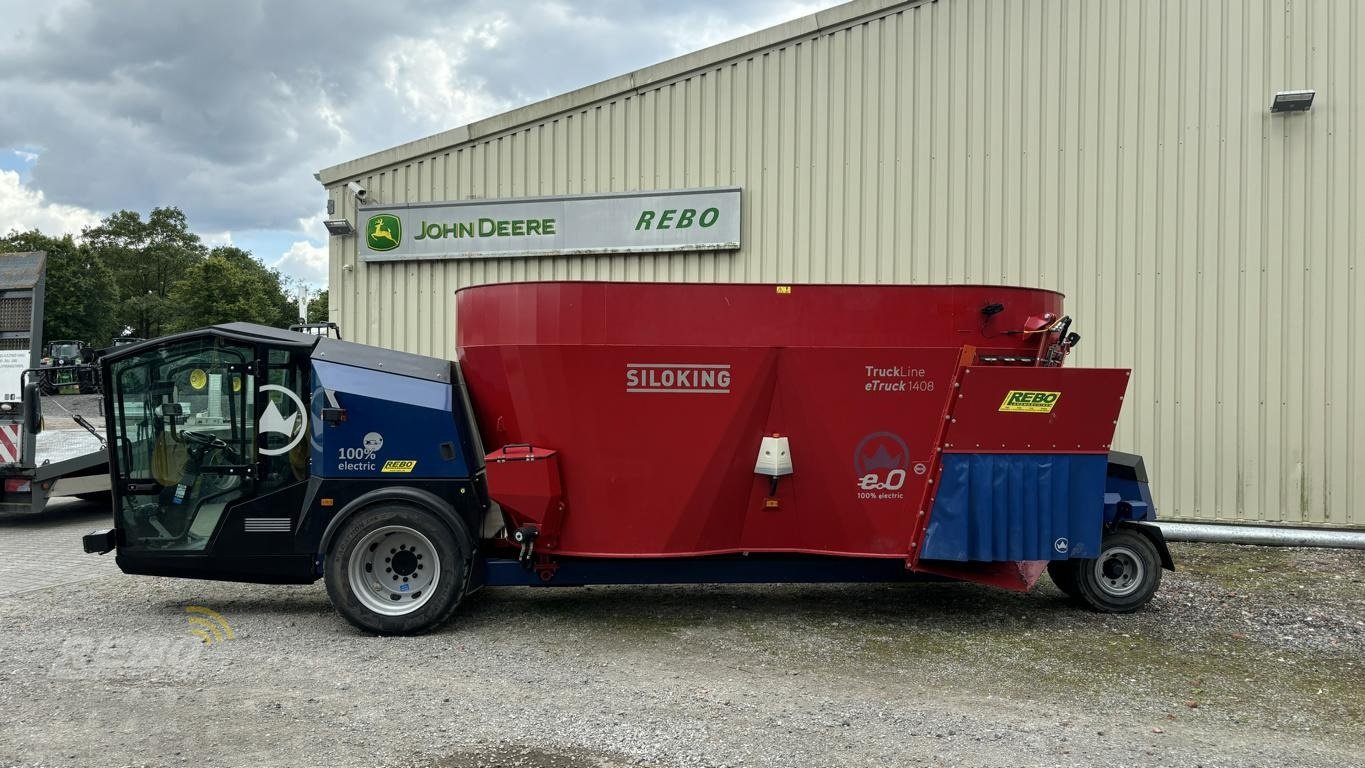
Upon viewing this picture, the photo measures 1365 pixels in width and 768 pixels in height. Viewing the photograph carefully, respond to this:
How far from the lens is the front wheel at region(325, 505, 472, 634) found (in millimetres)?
5629

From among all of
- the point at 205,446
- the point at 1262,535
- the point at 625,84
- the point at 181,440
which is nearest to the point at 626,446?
the point at 205,446

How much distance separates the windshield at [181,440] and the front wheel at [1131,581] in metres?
5.77

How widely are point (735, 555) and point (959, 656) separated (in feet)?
5.05

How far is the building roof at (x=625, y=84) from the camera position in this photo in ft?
31.5

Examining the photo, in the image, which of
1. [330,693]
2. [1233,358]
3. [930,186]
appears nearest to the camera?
[330,693]

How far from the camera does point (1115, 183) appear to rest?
925 centimetres

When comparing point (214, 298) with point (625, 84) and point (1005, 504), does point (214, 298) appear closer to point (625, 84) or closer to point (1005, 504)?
point (625, 84)

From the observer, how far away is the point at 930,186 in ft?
31.5

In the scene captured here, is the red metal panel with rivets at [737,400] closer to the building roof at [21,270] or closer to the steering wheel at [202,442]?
the steering wheel at [202,442]

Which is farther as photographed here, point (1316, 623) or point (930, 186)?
point (930, 186)

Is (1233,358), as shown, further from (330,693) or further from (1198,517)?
(330,693)

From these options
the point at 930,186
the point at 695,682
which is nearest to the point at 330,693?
the point at 695,682

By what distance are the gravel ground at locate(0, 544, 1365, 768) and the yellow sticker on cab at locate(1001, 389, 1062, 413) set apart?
4.86ft

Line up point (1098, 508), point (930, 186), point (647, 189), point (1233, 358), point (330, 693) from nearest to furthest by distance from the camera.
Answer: point (330, 693) < point (1098, 508) < point (1233, 358) < point (930, 186) < point (647, 189)
